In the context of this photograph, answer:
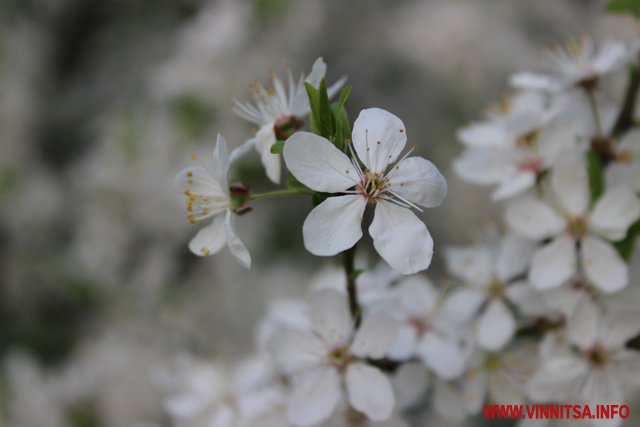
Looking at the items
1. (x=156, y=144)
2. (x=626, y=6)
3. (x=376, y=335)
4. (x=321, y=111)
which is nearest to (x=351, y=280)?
(x=376, y=335)

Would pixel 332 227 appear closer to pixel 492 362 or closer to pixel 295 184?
pixel 295 184

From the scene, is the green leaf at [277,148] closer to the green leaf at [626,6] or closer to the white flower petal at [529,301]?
the white flower petal at [529,301]

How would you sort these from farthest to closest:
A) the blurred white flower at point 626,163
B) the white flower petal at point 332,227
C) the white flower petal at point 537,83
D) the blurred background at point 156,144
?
the blurred background at point 156,144, the white flower petal at point 537,83, the blurred white flower at point 626,163, the white flower petal at point 332,227

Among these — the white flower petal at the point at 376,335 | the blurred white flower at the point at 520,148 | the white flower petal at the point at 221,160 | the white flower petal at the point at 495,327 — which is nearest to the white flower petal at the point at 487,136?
the blurred white flower at the point at 520,148

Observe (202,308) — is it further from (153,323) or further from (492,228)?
(492,228)

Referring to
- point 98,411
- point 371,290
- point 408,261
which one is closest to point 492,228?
point 371,290

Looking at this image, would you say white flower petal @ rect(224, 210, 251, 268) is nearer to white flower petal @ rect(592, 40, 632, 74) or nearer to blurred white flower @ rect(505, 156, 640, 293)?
blurred white flower @ rect(505, 156, 640, 293)
